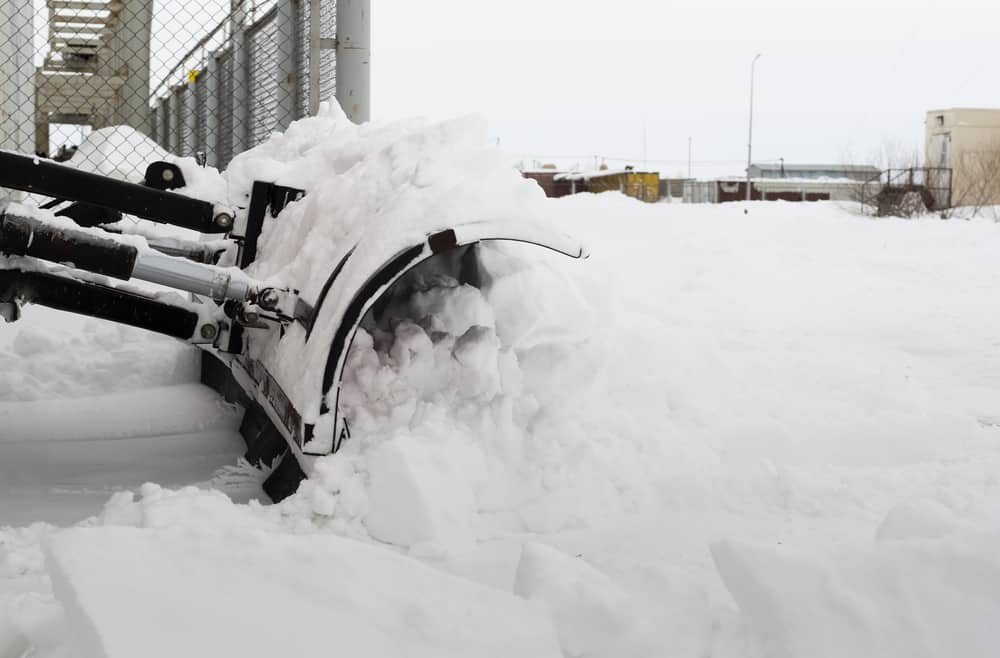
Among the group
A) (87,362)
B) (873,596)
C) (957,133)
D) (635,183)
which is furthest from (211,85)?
(957,133)

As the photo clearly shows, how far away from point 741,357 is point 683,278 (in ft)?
9.94

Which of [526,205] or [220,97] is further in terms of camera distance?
[220,97]

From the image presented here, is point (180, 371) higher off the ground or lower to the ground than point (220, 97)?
lower

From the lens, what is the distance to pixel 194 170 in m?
3.52

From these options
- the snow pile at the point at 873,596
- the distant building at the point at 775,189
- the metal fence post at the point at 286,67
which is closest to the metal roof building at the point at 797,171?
the distant building at the point at 775,189

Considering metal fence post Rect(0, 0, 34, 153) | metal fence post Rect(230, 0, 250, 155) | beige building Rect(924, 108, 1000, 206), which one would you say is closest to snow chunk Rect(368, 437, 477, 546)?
metal fence post Rect(230, 0, 250, 155)

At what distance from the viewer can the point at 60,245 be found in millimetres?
2746

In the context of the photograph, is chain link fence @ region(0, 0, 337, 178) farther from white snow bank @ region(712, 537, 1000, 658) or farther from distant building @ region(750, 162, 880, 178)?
distant building @ region(750, 162, 880, 178)

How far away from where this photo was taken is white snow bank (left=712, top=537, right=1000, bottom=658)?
1.79m

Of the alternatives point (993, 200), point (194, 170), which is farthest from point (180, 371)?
point (993, 200)

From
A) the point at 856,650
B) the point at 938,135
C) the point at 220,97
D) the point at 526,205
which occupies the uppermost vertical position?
the point at 938,135

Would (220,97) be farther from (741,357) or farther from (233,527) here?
(233,527)

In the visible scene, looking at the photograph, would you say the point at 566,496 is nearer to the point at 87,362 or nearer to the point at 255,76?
the point at 87,362

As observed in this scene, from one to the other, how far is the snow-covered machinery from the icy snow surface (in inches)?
5.8
